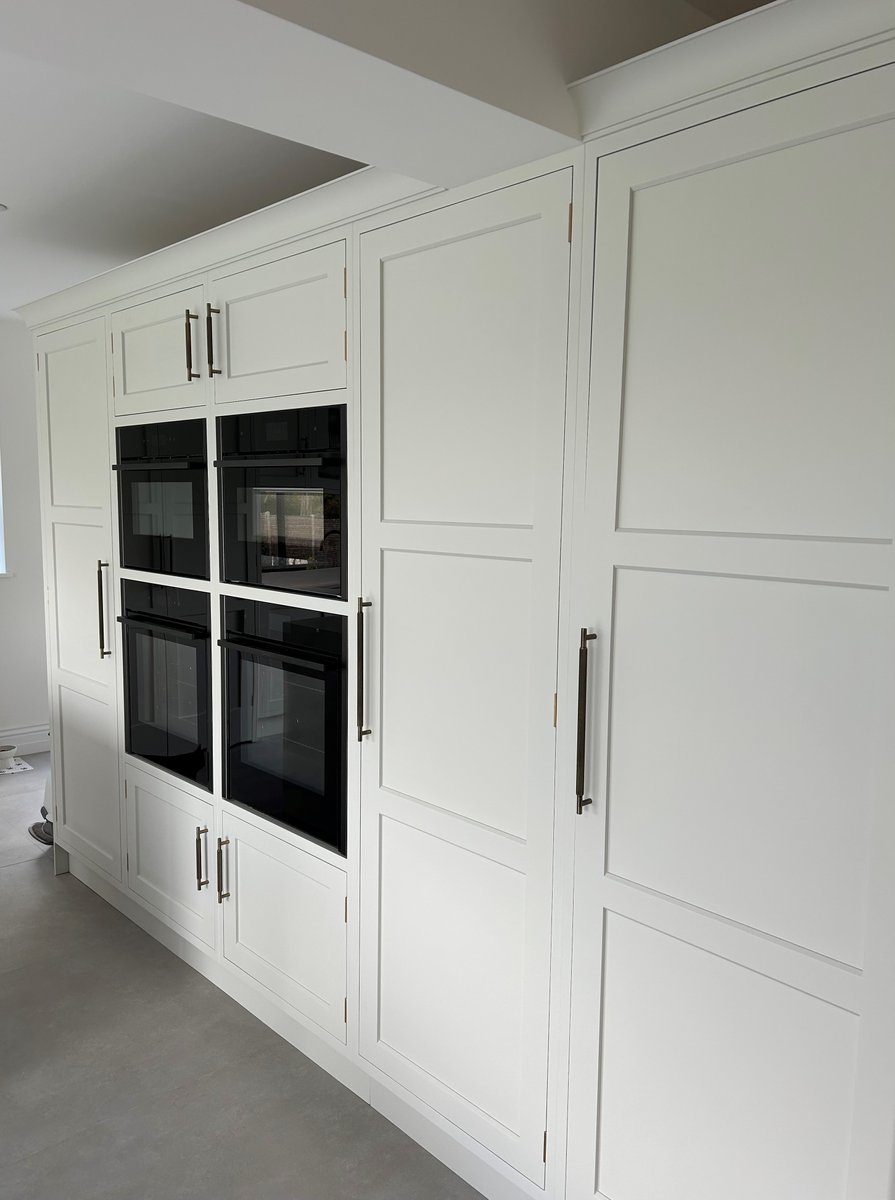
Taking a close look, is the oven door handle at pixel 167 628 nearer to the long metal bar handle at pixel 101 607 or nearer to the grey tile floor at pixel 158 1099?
the long metal bar handle at pixel 101 607

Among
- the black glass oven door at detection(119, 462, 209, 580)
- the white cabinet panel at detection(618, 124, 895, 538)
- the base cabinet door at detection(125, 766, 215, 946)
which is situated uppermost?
the white cabinet panel at detection(618, 124, 895, 538)

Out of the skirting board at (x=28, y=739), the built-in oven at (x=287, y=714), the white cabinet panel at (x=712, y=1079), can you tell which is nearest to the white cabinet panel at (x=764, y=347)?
the white cabinet panel at (x=712, y=1079)

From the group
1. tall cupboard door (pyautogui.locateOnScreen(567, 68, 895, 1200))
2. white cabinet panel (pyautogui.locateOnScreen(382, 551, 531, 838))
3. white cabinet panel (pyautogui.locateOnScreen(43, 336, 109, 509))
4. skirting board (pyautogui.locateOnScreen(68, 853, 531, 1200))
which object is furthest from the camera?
white cabinet panel (pyautogui.locateOnScreen(43, 336, 109, 509))

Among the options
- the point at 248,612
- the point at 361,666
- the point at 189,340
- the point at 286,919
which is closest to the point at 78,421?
the point at 189,340

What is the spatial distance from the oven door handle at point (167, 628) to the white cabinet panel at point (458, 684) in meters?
0.87

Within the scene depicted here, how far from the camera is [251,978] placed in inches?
103

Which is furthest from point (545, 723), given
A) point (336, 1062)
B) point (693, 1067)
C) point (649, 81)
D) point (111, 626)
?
point (111, 626)

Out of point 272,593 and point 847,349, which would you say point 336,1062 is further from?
point 847,349

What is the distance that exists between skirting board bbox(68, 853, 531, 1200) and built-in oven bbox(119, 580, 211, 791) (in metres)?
0.62

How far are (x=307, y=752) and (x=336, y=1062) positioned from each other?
0.84m

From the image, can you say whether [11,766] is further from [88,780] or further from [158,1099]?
[158,1099]

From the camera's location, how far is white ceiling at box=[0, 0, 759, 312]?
115 centimetres

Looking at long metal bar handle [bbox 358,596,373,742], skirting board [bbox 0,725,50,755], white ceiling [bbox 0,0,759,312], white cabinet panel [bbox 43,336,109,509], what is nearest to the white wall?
skirting board [bbox 0,725,50,755]

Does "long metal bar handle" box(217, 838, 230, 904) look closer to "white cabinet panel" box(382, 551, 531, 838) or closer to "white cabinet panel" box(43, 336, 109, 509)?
"white cabinet panel" box(382, 551, 531, 838)
